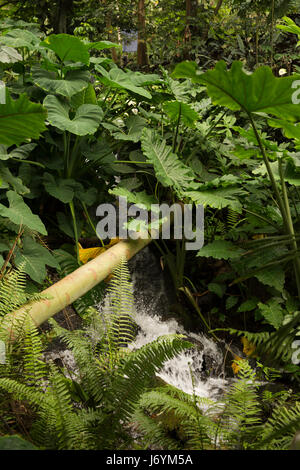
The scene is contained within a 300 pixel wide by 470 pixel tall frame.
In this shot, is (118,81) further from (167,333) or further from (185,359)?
(185,359)

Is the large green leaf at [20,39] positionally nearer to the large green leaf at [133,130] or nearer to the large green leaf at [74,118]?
the large green leaf at [74,118]

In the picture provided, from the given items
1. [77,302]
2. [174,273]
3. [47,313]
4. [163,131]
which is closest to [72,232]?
[77,302]

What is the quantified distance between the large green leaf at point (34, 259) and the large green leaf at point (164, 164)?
100 centimetres

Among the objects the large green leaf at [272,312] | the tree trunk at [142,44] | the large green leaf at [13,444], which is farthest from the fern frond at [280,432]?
the tree trunk at [142,44]

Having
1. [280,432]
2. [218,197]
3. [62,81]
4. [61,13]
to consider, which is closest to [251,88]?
[218,197]

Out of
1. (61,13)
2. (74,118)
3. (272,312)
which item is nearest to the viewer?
(272,312)

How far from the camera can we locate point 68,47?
3.14 m

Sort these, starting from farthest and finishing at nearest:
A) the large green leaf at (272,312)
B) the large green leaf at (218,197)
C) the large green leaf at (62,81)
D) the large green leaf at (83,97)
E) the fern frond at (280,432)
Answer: the large green leaf at (83,97), the large green leaf at (62,81), the large green leaf at (272,312), the large green leaf at (218,197), the fern frond at (280,432)

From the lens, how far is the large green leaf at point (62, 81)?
125 inches

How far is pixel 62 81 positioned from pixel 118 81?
19.8 inches

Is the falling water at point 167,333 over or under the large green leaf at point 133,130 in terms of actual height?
under

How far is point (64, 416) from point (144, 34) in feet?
24.6

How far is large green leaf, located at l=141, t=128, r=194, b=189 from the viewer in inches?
124

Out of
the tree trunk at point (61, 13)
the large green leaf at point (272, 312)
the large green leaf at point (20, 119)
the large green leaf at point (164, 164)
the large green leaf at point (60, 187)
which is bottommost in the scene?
the large green leaf at point (272, 312)
